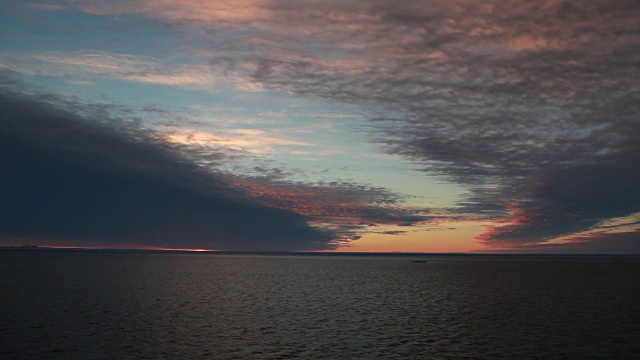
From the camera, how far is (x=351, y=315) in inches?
2537

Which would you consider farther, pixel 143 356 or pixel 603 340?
pixel 603 340

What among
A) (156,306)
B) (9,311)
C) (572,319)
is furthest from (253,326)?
(572,319)

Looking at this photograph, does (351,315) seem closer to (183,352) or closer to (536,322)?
(536,322)

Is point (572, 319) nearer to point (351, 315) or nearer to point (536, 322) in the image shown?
point (536, 322)

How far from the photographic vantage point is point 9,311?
6247 centimetres

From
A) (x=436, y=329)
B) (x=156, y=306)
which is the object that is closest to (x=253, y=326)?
(x=436, y=329)

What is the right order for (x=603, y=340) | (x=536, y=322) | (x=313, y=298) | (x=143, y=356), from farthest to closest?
(x=313, y=298)
(x=536, y=322)
(x=603, y=340)
(x=143, y=356)

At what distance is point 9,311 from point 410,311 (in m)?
47.8

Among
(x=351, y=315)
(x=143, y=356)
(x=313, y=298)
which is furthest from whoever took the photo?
(x=313, y=298)

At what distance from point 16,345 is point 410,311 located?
4466 centimetres

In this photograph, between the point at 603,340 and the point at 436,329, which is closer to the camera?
the point at 603,340

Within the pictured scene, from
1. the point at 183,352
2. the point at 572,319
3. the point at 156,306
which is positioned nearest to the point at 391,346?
the point at 183,352

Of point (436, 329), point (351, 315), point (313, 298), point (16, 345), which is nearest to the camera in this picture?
point (16, 345)

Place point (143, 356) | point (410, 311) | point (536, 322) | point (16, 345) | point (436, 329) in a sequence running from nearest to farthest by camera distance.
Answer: point (143, 356)
point (16, 345)
point (436, 329)
point (536, 322)
point (410, 311)
